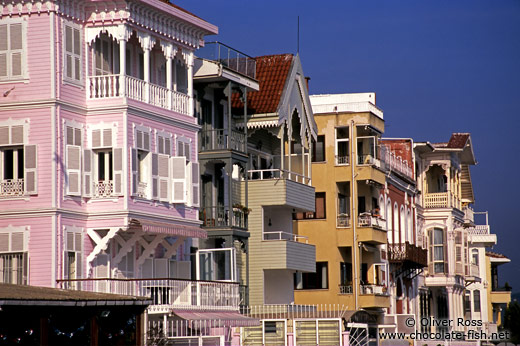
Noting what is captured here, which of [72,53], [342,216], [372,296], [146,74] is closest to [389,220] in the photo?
[342,216]

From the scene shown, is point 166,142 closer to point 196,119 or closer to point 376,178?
point 196,119

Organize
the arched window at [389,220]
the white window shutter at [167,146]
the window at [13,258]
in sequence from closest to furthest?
the window at [13,258] < the white window shutter at [167,146] < the arched window at [389,220]

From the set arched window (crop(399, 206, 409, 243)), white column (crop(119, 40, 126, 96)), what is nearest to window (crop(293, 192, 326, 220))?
arched window (crop(399, 206, 409, 243))

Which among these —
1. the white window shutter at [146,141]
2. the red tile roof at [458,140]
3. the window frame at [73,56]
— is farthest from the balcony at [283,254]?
the red tile roof at [458,140]

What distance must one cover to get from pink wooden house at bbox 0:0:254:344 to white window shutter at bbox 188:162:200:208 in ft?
0.37

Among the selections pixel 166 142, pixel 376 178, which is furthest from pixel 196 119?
pixel 376 178

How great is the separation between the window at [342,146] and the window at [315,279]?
16.9 ft

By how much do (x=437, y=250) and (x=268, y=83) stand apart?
85.6ft

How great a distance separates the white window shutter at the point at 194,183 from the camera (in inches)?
1735

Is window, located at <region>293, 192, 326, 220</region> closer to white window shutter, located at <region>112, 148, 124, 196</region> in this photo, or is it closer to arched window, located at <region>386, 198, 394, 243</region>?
arched window, located at <region>386, 198, 394, 243</region>

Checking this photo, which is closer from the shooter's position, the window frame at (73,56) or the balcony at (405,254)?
the window frame at (73,56)

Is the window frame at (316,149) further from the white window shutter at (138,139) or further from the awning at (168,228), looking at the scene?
the white window shutter at (138,139)

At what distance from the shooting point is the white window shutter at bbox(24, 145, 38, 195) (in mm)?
39062

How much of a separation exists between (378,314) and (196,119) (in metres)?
21.2
